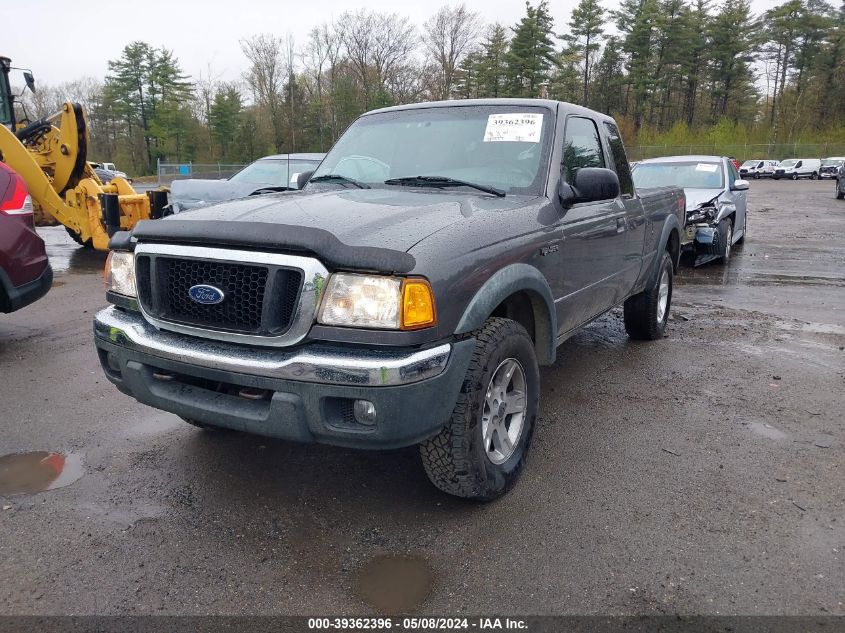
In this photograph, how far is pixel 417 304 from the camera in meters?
2.40

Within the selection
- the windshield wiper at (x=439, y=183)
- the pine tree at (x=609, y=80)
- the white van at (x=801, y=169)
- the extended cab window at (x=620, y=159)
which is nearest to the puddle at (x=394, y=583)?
the windshield wiper at (x=439, y=183)

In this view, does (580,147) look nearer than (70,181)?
Yes

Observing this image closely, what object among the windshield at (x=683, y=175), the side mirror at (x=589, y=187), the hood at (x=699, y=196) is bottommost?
the hood at (x=699, y=196)

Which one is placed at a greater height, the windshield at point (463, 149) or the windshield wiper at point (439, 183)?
the windshield at point (463, 149)

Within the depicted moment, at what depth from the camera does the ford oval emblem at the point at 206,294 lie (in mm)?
2578

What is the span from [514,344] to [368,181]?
150cm

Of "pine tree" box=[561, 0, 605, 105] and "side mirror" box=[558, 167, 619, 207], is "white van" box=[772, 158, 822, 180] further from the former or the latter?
"side mirror" box=[558, 167, 619, 207]

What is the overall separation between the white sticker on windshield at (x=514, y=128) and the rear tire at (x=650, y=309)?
7.59ft

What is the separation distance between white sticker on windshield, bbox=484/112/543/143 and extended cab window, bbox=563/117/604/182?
0.73ft

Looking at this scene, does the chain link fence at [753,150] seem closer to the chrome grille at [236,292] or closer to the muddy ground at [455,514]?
the muddy ground at [455,514]

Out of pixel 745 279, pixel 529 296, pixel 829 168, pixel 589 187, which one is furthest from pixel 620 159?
pixel 829 168

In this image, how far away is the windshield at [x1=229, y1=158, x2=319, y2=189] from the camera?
987 cm

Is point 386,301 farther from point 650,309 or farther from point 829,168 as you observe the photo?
point 829,168

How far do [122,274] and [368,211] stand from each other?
4.09ft
